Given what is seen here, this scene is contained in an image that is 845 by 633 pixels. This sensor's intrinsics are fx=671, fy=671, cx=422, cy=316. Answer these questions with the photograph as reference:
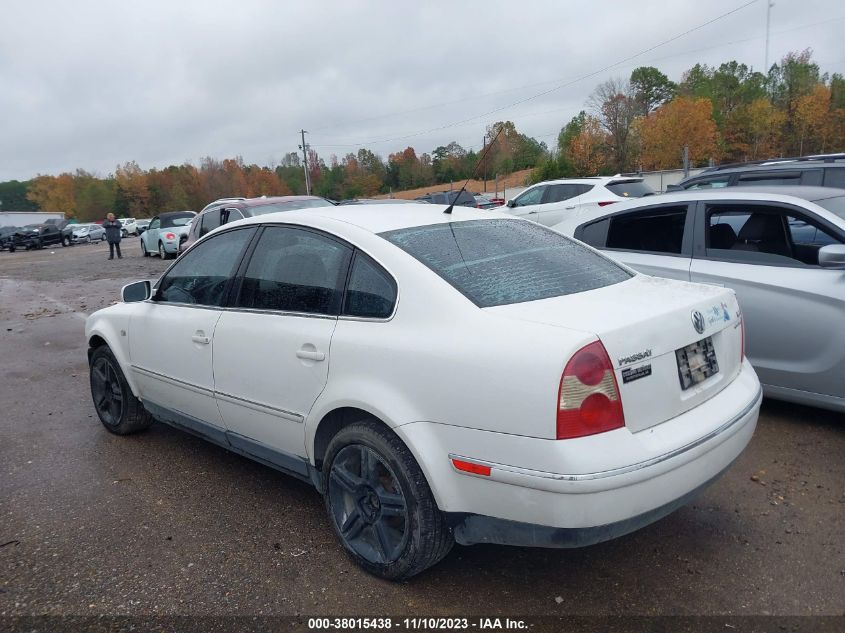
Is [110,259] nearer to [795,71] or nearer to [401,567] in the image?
[401,567]

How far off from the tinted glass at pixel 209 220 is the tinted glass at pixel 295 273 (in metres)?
9.49

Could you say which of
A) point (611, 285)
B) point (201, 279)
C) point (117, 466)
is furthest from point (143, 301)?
point (611, 285)

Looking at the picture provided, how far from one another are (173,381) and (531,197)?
12.0 metres

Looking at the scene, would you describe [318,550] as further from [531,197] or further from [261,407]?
[531,197]

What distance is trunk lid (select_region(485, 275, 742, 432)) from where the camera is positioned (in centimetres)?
249

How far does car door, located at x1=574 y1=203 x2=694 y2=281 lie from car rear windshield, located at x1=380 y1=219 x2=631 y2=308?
5.61 ft

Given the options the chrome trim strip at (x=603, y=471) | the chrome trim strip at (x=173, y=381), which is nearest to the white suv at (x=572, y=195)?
the chrome trim strip at (x=173, y=381)

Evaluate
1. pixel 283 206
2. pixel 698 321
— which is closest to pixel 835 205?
pixel 698 321

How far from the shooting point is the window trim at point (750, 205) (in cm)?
445

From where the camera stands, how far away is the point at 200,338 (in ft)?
12.5

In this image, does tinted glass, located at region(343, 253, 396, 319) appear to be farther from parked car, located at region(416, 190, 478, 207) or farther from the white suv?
the white suv

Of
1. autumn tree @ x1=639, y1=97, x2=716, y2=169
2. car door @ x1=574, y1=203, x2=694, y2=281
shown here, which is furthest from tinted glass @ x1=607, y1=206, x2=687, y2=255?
autumn tree @ x1=639, y1=97, x2=716, y2=169

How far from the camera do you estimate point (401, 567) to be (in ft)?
9.36

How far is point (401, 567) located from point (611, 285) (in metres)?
1.59
